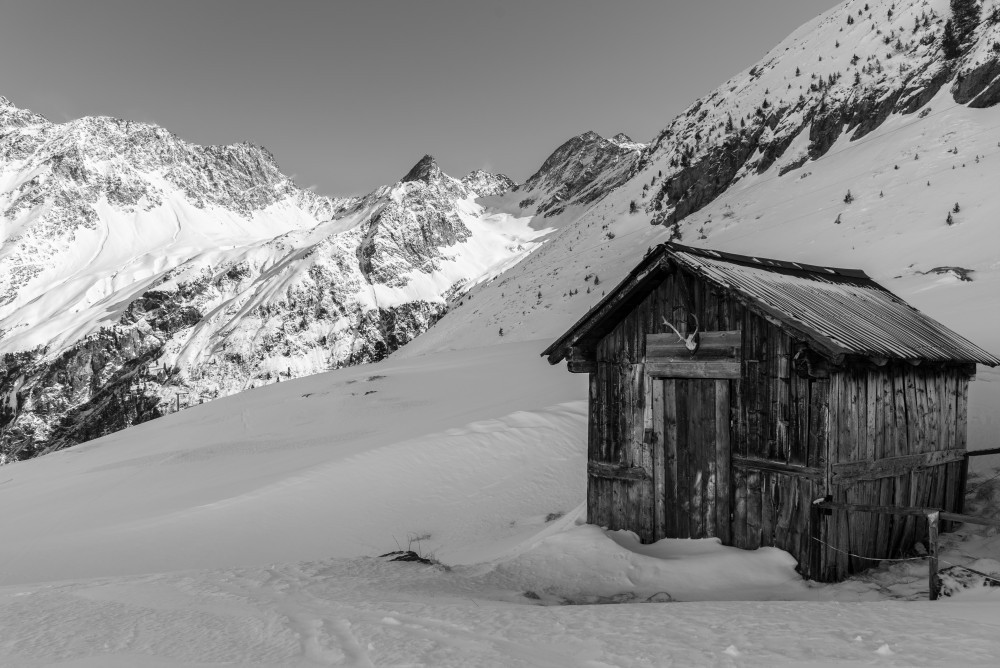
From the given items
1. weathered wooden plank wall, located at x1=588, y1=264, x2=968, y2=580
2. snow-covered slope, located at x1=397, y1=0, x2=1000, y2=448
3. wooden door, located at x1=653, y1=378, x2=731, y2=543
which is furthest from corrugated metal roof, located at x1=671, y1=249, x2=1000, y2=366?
snow-covered slope, located at x1=397, y1=0, x2=1000, y2=448

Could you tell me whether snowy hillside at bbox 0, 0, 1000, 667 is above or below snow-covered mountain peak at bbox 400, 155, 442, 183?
below

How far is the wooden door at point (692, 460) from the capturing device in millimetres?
7246

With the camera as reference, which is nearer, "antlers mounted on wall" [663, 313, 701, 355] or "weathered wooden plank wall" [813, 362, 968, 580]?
"weathered wooden plank wall" [813, 362, 968, 580]

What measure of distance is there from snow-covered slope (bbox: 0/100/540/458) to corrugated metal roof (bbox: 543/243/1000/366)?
8160cm

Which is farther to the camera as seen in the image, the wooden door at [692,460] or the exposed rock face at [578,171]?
the exposed rock face at [578,171]

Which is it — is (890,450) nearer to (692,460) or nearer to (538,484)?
(692,460)

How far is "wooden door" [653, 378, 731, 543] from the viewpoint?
285 inches

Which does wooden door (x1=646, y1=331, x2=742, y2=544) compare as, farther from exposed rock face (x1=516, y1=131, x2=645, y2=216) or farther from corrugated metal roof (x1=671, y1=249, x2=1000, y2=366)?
exposed rock face (x1=516, y1=131, x2=645, y2=216)

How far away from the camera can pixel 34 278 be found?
122188mm

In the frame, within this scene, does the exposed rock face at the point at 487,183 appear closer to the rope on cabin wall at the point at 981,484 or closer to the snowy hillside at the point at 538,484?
the snowy hillside at the point at 538,484

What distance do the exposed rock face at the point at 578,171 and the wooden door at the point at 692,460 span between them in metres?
83.4

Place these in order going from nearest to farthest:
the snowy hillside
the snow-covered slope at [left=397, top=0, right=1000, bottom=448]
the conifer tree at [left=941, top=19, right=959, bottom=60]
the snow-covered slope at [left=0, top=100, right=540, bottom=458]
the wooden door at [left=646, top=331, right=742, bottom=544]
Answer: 1. the snowy hillside
2. the wooden door at [left=646, top=331, right=742, bottom=544]
3. the snow-covered slope at [left=397, top=0, right=1000, bottom=448]
4. the conifer tree at [left=941, top=19, right=959, bottom=60]
5. the snow-covered slope at [left=0, top=100, right=540, bottom=458]

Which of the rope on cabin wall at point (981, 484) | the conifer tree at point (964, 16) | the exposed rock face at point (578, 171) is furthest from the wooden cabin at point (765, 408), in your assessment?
the exposed rock face at point (578, 171)

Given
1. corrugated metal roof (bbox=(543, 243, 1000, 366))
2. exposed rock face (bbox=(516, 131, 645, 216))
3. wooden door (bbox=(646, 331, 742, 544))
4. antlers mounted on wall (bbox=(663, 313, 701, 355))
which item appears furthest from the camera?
exposed rock face (bbox=(516, 131, 645, 216))
